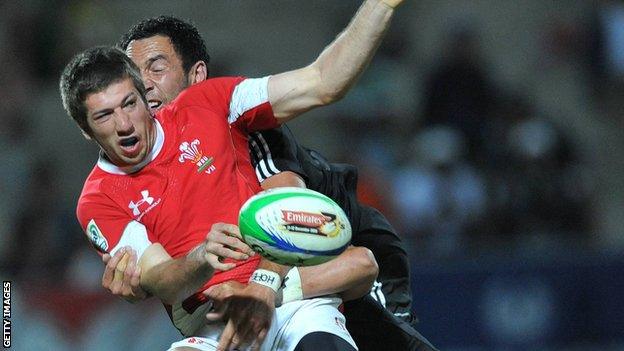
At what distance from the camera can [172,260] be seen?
3748mm

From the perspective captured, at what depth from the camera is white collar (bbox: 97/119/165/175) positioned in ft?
13.2

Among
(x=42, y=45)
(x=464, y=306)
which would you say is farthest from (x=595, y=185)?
(x=42, y=45)

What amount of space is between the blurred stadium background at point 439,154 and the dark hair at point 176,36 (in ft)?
7.87

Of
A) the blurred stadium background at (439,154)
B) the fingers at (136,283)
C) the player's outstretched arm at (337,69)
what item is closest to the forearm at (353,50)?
the player's outstretched arm at (337,69)

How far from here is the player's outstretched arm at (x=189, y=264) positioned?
3393 millimetres

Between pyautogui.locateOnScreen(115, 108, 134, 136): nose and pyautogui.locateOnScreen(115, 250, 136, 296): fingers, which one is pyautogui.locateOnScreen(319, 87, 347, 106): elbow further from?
pyautogui.locateOnScreen(115, 250, 136, 296): fingers

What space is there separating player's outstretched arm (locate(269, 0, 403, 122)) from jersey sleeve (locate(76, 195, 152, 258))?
0.62m

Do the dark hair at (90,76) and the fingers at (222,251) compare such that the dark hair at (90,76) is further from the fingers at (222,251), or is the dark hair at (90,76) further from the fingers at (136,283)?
the fingers at (222,251)

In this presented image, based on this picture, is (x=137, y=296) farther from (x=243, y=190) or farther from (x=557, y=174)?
(x=557, y=174)

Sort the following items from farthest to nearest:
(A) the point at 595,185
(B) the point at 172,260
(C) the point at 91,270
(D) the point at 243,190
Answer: (A) the point at 595,185 < (C) the point at 91,270 < (D) the point at 243,190 < (B) the point at 172,260

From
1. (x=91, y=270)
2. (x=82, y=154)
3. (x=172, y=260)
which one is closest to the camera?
(x=172, y=260)

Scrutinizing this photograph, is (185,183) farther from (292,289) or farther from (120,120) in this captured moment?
(292,289)

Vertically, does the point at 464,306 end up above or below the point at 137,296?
below

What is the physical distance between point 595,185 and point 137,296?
4756 millimetres
